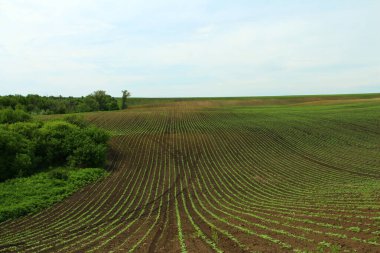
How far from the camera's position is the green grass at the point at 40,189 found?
2275 cm

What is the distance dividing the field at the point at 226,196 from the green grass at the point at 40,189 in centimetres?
111

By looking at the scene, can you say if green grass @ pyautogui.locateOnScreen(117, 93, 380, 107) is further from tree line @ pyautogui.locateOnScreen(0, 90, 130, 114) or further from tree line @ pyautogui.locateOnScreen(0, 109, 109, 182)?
tree line @ pyautogui.locateOnScreen(0, 109, 109, 182)

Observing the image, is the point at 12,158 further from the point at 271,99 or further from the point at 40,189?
the point at 271,99

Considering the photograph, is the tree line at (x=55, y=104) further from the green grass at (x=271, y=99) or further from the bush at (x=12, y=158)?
the bush at (x=12, y=158)

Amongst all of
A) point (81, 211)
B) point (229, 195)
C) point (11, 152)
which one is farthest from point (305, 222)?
point (11, 152)

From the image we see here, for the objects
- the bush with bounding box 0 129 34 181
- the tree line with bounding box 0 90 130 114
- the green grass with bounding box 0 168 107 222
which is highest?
the tree line with bounding box 0 90 130 114

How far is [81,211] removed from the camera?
22.7m

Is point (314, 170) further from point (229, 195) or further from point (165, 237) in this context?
point (165, 237)

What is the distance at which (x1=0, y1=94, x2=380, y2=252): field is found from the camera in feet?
44.9

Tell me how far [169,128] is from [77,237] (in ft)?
138

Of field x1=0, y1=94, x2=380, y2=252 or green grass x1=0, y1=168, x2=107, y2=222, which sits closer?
field x1=0, y1=94, x2=380, y2=252

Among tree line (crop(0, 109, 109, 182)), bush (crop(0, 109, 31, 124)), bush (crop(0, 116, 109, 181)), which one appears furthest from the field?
bush (crop(0, 109, 31, 124))

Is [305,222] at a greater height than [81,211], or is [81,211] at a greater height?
[305,222]

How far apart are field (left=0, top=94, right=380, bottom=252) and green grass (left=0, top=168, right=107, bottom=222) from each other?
111cm
